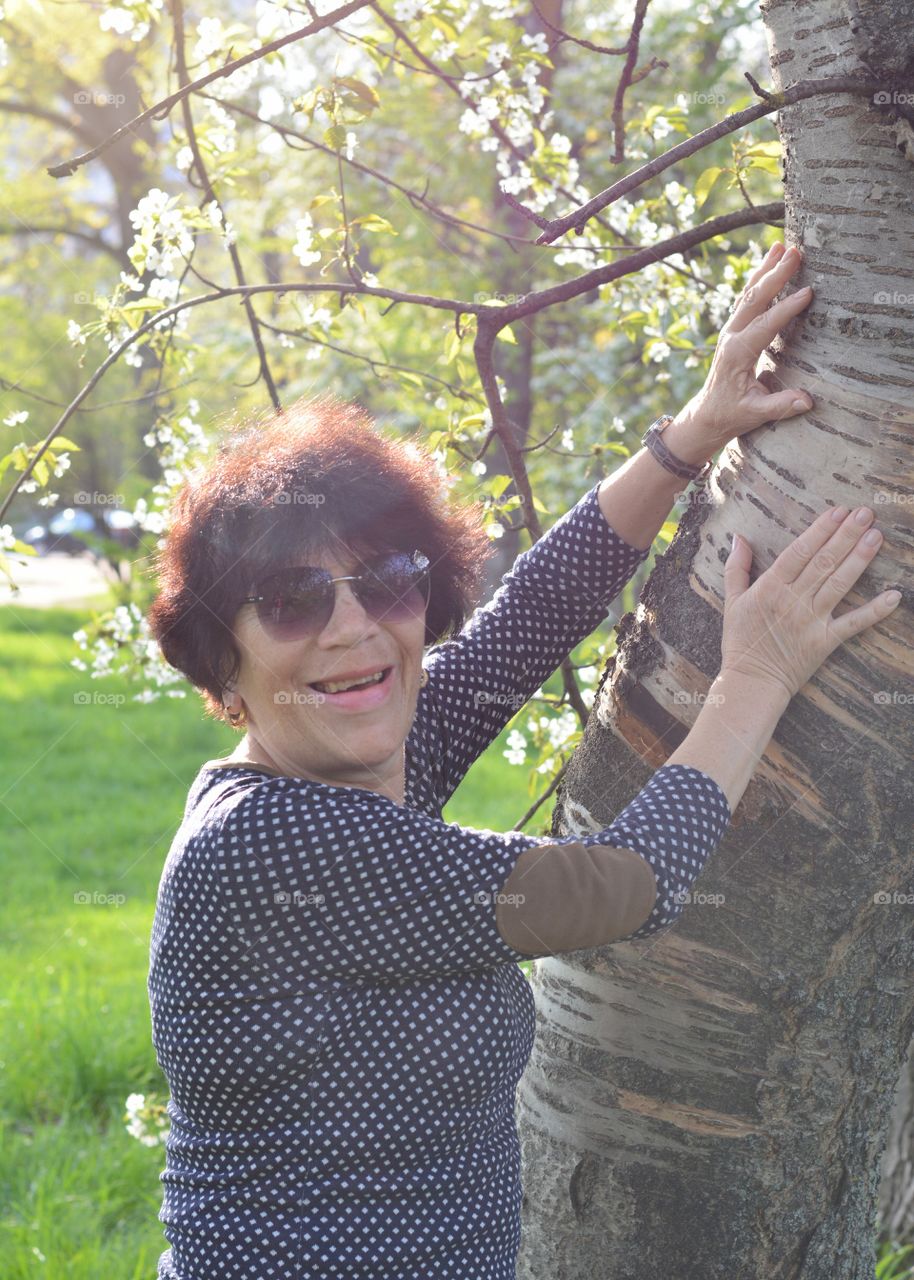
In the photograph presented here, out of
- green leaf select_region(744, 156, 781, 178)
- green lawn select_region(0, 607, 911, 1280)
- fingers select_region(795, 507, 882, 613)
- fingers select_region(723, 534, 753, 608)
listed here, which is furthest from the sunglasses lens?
green lawn select_region(0, 607, 911, 1280)

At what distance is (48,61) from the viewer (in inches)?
543

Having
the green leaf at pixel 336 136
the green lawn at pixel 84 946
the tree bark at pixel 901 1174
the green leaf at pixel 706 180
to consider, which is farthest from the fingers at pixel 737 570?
the green lawn at pixel 84 946

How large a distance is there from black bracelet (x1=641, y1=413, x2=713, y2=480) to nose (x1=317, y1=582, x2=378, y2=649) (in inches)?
21.9

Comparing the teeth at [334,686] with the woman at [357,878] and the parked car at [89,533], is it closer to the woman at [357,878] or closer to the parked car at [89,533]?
the woman at [357,878]

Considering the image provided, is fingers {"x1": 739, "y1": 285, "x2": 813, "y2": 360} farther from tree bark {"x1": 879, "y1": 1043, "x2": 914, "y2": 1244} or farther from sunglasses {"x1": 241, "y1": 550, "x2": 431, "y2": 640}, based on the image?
tree bark {"x1": 879, "y1": 1043, "x2": 914, "y2": 1244}

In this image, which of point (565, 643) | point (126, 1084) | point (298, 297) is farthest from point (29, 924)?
point (565, 643)

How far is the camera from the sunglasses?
5.76 feet

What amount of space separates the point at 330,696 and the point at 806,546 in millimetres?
656

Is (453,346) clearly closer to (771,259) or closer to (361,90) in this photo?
(361,90)

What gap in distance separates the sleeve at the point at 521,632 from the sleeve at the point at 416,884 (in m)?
0.55

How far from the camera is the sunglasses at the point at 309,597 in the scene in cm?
176

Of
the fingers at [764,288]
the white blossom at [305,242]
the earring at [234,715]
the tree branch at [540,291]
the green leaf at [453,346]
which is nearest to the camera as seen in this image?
the fingers at [764,288]

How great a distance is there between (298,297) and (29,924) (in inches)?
132

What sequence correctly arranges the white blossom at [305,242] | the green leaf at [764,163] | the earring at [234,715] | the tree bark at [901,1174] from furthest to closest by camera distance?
the tree bark at [901,1174]
the white blossom at [305,242]
the green leaf at [764,163]
the earring at [234,715]
